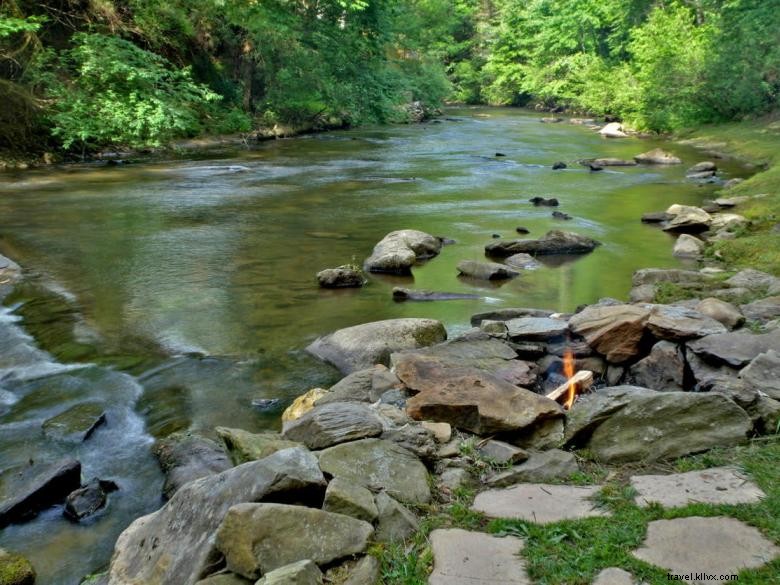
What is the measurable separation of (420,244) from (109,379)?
237 inches

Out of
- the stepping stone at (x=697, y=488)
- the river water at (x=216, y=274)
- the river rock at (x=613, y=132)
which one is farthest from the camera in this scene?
Answer: the river rock at (x=613, y=132)

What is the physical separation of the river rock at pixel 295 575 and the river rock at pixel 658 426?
6.66ft

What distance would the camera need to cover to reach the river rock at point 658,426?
14.3ft

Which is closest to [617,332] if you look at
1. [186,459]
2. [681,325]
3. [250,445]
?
[681,325]

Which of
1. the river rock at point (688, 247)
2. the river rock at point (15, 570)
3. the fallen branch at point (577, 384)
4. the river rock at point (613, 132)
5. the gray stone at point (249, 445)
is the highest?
the gray stone at point (249, 445)

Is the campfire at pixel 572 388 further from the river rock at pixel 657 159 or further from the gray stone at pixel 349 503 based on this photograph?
the river rock at pixel 657 159

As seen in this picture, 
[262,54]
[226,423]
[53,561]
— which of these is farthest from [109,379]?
[262,54]

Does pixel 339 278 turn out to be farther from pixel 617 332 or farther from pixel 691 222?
pixel 691 222

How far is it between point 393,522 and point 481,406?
1371mm

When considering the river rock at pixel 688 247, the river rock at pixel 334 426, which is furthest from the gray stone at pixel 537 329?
the river rock at pixel 688 247

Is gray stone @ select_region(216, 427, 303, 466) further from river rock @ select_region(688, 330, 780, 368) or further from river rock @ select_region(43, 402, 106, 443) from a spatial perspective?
river rock @ select_region(688, 330, 780, 368)

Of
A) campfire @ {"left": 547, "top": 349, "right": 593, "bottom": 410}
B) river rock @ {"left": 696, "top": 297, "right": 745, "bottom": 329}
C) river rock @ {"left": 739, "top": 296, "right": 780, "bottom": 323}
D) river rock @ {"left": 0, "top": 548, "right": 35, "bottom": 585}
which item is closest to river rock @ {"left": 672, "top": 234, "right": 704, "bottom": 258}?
river rock @ {"left": 739, "top": 296, "right": 780, "bottom": 323}

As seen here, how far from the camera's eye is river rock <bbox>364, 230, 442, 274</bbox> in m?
11.0

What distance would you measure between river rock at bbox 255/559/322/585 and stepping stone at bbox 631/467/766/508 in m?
1.69
